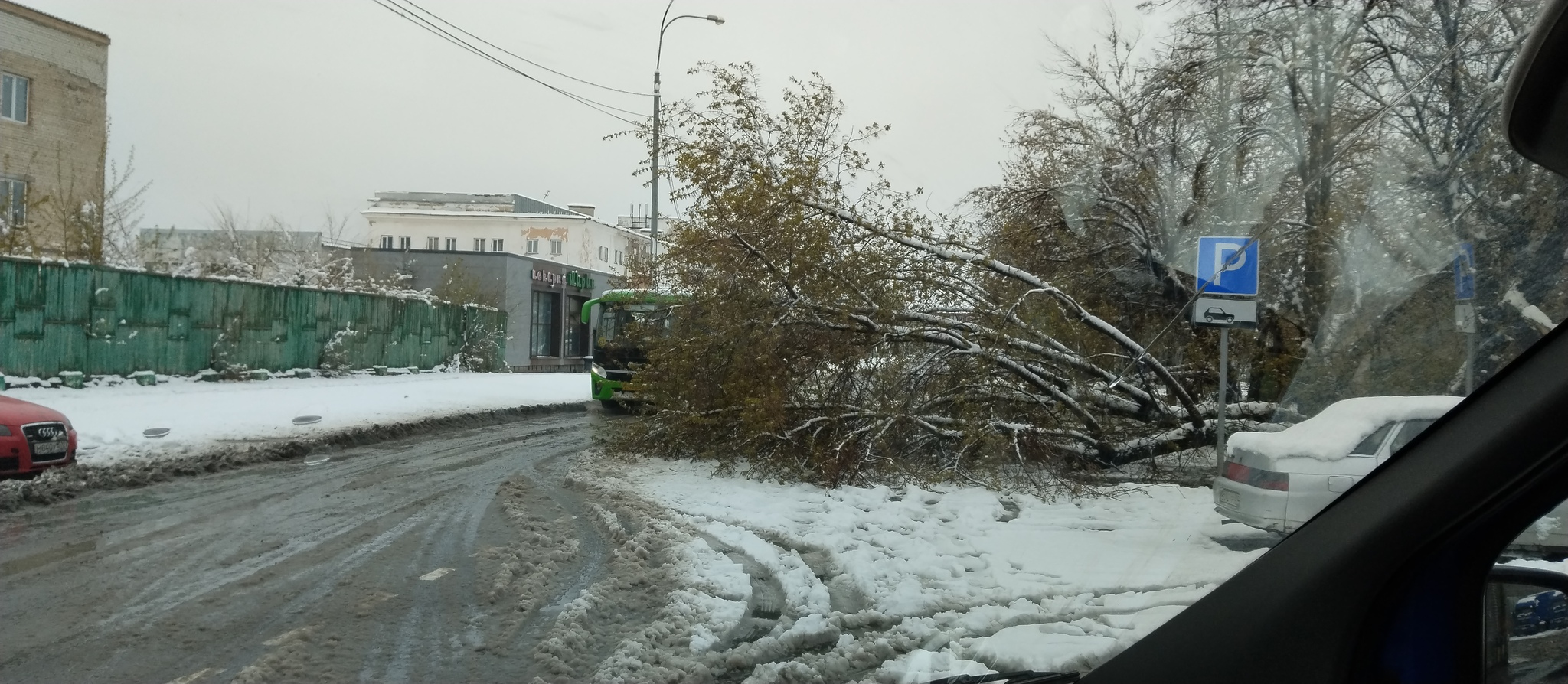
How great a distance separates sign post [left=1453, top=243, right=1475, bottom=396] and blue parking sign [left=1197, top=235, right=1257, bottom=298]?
51 centimetres

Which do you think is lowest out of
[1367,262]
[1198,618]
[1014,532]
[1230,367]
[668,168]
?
[1014,532]

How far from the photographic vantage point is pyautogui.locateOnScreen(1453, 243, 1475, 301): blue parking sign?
A: 1.82 m

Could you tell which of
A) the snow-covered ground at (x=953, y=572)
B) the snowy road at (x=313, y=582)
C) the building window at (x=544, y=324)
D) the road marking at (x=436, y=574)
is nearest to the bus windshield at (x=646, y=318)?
the snowy road at (x=313, y=582)

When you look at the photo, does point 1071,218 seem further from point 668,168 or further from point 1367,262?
point 668,168

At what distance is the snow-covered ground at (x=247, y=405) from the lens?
1338 centimetres

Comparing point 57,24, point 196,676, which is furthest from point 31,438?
point 57,24

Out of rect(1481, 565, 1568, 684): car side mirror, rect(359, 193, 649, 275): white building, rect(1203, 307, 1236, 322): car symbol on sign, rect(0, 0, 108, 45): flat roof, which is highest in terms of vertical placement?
rect(0, 0, 108, 45): flat roof

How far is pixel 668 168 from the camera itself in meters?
10.6

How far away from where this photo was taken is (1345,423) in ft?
6.47

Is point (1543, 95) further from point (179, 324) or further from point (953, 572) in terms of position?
point (179, 324)

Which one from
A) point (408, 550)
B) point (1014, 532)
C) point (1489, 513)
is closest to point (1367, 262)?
point (1489, 513)

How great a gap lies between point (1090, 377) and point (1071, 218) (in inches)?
31.7

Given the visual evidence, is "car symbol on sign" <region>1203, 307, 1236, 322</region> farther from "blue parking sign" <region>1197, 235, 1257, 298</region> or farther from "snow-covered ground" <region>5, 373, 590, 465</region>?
"snow-covered ground" <region>5, 373, 590, 465</region>

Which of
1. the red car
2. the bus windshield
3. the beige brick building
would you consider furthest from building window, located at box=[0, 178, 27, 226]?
the bus windshield
